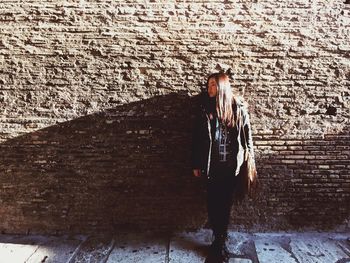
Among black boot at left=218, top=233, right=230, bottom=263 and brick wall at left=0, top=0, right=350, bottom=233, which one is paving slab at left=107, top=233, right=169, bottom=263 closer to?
brick wall at left=0, top=0, right=350, bottom=233

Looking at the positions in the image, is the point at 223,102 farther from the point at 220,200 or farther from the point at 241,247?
the point at 241,247

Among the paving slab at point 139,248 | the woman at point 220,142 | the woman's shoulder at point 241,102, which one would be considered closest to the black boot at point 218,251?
the woman at point 220,142

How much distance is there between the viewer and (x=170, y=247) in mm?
4137

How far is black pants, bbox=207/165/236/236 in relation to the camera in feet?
12.5

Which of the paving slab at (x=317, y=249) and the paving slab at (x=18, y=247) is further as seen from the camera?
the paving slab at (x=18, y=247)

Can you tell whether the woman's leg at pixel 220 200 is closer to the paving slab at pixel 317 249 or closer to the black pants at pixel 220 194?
the black pants at pixel 220 194

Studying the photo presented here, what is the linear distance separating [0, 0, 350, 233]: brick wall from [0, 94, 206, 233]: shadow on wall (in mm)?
13

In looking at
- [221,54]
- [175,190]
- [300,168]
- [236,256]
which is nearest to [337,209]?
[300,168]

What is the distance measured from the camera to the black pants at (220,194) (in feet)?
12.5

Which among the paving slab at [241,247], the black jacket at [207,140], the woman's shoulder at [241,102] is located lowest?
the paving slab at [241,247]

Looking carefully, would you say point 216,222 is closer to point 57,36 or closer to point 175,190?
point 175,190

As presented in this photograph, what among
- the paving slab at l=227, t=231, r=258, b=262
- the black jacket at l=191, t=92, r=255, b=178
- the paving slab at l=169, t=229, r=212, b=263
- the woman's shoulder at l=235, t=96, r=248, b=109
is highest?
the woman's shoulder at l=235, t=96, r=248, b=109

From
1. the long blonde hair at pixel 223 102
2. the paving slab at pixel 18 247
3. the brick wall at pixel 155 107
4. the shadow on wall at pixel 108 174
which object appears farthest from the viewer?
the shadow on wall at pixel 108 174

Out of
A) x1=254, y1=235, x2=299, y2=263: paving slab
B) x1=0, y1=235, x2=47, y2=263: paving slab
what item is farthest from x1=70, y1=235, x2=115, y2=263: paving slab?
x1=254, y1=235, x2=299, y2=263: paving slab
